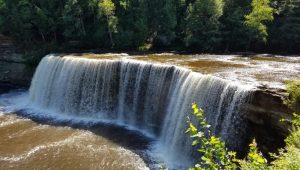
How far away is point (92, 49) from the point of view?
82.6 ft

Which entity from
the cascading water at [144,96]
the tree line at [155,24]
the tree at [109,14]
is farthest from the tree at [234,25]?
the cascading water at [144,96]

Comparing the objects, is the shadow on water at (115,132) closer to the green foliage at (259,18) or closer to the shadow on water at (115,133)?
the shadow on water at (115,133)

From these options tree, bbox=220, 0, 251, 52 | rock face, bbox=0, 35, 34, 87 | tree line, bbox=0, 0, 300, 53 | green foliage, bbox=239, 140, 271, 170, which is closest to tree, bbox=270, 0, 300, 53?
tree line, bbox=0, 0, 300, 53

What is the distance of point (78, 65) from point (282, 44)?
15027 mm

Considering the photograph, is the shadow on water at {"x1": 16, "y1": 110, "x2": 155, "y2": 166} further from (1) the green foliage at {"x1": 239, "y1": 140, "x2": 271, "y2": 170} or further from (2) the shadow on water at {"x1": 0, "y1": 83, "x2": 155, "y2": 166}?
(1) the green foliage at {"x1": 239, "y1": 140, "x2": 271, "y2": 170}

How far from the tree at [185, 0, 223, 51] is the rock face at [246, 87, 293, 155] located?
13906mm

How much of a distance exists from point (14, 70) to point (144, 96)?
39.3 feet

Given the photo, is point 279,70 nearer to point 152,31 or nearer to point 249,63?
point 249,63

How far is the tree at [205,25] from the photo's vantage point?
24859mm

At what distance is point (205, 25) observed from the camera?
82.5 ft

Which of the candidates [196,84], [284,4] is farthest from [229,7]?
[196,84]

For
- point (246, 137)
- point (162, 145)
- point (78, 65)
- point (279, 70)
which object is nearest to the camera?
point (246, 137)

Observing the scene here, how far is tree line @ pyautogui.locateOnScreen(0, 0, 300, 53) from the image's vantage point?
24766mm

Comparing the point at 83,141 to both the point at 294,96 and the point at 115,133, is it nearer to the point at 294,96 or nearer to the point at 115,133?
the point at 115,133
